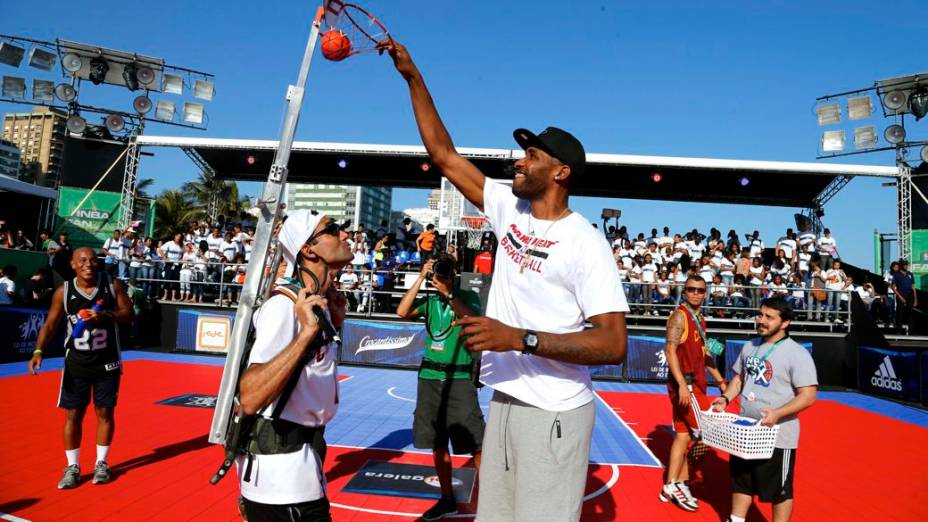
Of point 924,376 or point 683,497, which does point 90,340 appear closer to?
point 683,497

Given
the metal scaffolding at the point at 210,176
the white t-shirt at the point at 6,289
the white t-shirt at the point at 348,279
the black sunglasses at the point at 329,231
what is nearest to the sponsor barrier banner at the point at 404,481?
the black sunglasses at the point at 329,231

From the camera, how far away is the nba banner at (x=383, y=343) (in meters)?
14.9

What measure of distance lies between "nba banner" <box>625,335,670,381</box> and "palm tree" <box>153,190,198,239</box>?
136 ft

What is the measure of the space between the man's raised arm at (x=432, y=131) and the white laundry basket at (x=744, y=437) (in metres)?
3.20

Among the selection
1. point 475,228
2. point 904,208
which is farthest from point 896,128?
point 475,228

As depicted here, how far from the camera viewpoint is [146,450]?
6.79 meters

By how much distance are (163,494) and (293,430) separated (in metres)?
3.95

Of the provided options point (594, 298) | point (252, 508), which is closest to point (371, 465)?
point (252, 508)

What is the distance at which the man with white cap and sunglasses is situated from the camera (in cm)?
224

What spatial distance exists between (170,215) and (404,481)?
47.0m

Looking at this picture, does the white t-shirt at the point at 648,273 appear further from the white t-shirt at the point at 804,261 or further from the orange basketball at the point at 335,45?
the orange basketball at the point at 335,45

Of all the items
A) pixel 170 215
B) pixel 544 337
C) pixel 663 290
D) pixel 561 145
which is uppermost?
pixel 170 215

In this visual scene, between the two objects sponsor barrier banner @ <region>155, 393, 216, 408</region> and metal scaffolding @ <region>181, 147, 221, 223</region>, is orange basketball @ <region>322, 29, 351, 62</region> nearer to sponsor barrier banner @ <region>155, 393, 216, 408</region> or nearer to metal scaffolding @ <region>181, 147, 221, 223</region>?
sponsor barrier banner @ <region>155, 393, 216, 408</region>

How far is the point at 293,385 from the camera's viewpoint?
242 cm
